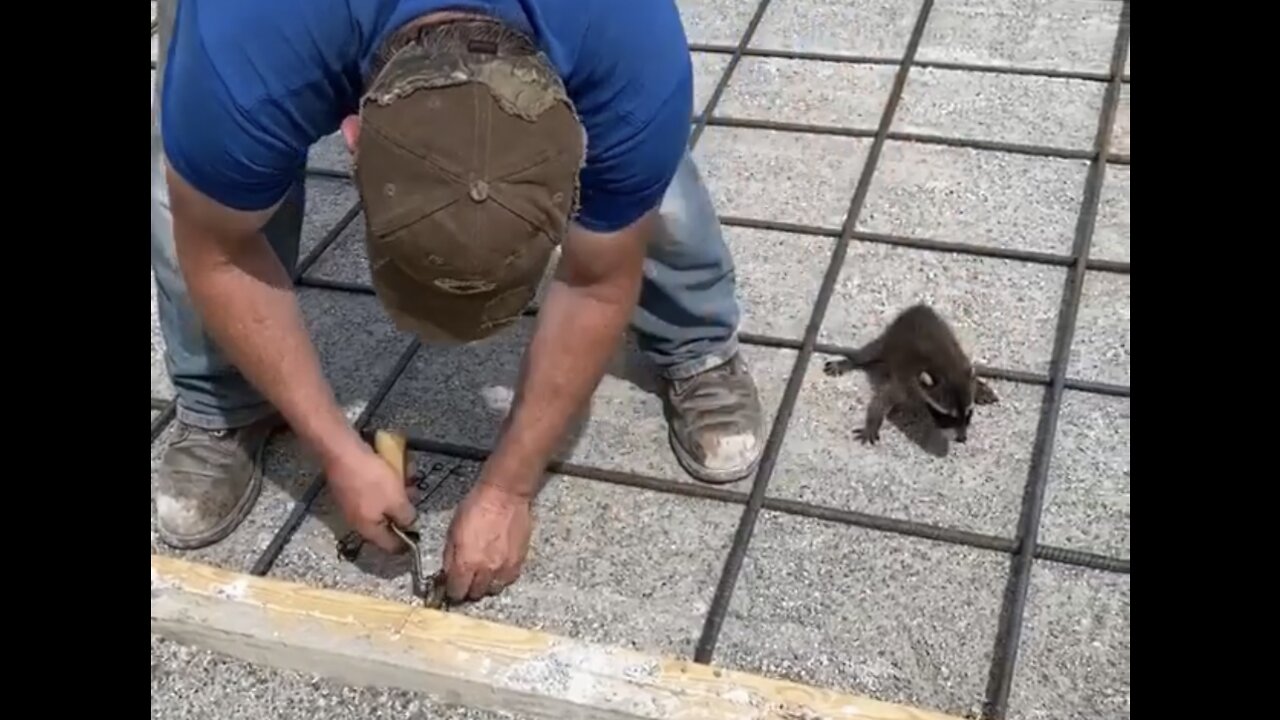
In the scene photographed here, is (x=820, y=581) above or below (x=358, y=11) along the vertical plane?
below

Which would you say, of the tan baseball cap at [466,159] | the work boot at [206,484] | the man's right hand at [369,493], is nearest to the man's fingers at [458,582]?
the man's right hand at [369,493]

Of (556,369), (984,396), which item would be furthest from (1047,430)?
(556,369)

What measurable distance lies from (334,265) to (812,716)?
5.26ft

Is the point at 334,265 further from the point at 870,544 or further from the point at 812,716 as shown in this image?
the point at 812,716

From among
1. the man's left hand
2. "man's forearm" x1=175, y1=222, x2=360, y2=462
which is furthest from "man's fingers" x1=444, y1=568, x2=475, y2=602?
"man's forearm" x1=175, y1=222, x2=360, y2=462

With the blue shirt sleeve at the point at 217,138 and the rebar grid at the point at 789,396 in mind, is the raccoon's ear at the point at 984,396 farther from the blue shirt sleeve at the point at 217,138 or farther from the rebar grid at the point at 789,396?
the blue shirt sleeve at the point at 217,138

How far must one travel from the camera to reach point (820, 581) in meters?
2.31

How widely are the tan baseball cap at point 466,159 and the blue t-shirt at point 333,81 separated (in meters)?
0.08

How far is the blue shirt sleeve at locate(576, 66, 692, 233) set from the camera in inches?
67.9

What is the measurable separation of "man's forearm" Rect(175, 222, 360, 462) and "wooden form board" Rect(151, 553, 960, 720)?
0.27m

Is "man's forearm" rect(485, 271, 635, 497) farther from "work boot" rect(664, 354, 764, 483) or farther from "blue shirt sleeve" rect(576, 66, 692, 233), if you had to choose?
"work boot" rect(664, 354, 764, 483)

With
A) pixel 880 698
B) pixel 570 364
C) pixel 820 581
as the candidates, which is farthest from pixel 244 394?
pixel 880 698

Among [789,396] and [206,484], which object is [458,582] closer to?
[206,484]

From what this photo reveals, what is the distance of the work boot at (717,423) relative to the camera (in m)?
2.50
